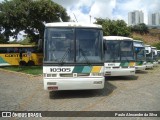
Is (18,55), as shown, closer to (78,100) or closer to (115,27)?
(115,27)

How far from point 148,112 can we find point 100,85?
3201 millimetres

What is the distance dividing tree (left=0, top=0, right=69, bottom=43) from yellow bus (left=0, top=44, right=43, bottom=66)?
5.80 ft

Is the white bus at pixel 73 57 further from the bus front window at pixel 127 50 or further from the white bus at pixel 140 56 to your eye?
the white bus at pixel 140 56

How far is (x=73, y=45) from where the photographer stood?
1186 centimetres

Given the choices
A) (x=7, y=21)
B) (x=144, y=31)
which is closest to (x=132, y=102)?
(x=7, y=21)

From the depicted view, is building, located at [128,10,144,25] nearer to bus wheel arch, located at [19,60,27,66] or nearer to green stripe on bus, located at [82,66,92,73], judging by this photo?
bus wheel arch, located at [19,60,27,66]

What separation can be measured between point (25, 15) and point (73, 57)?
877 inches

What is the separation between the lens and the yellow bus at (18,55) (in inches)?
1369

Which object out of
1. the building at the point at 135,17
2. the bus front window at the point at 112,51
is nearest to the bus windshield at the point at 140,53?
the bus front window at the point at 112,51

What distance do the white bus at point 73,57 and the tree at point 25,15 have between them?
2120 centimetres

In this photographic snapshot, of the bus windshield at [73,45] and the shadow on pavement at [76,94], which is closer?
the bus windshield at [73,45]

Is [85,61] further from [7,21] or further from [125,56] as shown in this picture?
[7,21]

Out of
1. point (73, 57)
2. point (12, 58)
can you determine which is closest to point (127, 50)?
point (73, 57)

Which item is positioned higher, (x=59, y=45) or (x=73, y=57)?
(x=59, y=45)
